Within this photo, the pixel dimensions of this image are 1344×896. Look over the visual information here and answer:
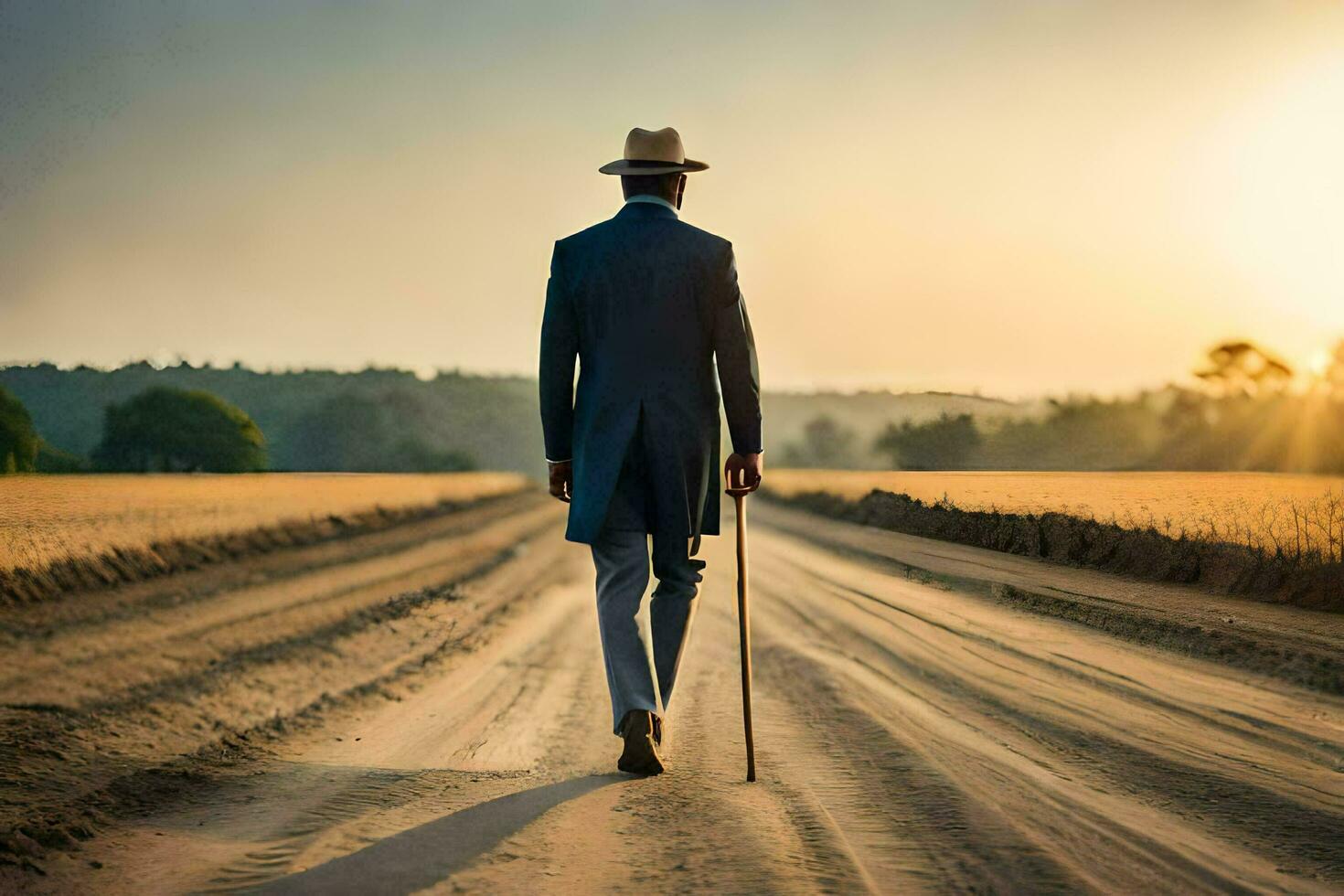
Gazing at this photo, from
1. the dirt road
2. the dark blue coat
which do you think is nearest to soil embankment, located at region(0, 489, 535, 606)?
the dirt road

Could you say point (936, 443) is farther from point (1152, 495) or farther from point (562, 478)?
point (562, 478)

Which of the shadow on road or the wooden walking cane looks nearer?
the shadow on road

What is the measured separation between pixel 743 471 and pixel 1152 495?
222 cm

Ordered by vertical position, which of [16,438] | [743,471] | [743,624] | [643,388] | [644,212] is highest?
[644,212]

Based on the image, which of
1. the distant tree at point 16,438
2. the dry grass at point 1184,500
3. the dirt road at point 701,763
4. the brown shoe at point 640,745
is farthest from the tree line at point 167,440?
the dry grass at point 1184,500

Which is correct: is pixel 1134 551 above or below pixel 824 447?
below

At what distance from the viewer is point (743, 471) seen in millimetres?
3932

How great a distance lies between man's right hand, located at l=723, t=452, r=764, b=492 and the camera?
390cm

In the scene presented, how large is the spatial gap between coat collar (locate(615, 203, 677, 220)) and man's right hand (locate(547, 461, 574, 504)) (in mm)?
971

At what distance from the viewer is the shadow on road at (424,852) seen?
96.5 inches

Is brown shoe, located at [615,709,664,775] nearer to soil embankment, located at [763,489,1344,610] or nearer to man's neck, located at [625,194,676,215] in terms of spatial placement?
man's neck, located at [625,194,676,215]

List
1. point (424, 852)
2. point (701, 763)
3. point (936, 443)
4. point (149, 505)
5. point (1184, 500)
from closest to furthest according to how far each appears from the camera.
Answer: point (424, 852)
point (701, 763)
point (1184, 500)
point (936, 443)
point (149, 505)

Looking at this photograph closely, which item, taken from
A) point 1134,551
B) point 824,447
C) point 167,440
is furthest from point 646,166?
point 167,440

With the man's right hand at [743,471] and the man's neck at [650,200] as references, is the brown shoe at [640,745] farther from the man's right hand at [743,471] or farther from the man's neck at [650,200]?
the man's neck at [650,200]
